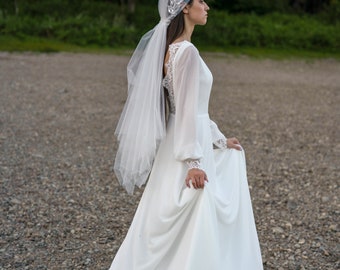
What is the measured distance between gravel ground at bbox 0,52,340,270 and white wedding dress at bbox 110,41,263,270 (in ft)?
4.11

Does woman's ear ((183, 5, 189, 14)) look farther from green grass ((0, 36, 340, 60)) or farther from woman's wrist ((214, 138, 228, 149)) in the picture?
green grass ((0, 36, 340, 60))

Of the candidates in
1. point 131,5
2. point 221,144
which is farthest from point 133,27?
point 221,144

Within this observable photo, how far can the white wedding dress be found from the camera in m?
3.16

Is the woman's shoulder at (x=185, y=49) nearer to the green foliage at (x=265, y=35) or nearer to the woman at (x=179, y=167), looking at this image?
the woman at (x=179, y=167)

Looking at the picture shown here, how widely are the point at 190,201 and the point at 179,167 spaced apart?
197 mm

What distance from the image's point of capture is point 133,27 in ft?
67.9

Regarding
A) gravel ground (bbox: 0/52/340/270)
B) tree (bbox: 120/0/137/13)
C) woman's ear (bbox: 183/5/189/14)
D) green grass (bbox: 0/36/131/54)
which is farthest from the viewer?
tree (bbox: 120/0/137/13)

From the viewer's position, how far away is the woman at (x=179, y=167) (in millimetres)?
3170

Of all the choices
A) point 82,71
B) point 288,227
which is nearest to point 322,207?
point 288,227

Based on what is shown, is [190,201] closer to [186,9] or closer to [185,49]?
[185,49]

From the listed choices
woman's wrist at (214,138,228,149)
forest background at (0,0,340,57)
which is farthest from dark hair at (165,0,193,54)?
forest background at (0,0,340,57)

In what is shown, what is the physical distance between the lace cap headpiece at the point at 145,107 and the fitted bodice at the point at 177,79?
59mm

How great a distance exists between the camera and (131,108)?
135 inches

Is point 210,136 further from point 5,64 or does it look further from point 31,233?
point 5,64
